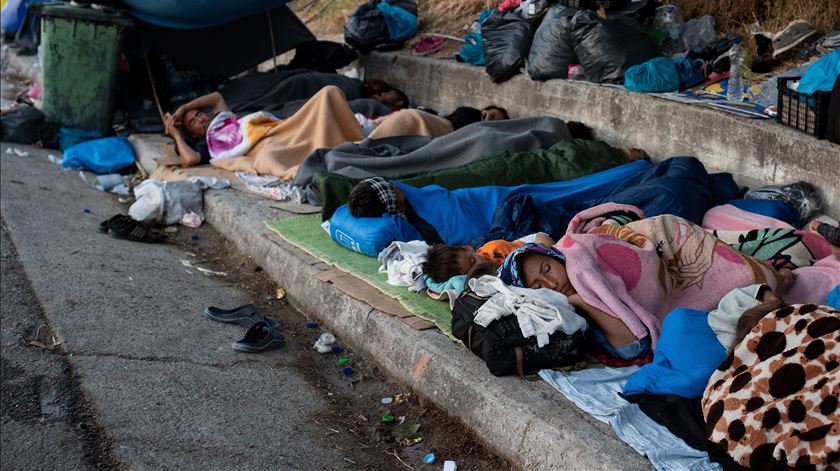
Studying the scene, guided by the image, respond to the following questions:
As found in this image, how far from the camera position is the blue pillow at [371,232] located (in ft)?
14.8

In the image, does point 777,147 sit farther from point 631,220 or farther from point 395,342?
point 395,342

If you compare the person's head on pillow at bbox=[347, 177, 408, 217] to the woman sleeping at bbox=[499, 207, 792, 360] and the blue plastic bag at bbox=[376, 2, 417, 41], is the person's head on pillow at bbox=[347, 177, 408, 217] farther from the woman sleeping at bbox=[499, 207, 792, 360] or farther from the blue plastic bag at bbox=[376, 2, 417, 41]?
the blue plastic bag at bbox=[376, 2, 417, 41]

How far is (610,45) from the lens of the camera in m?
6.19

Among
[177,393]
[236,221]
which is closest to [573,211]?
[236,221]

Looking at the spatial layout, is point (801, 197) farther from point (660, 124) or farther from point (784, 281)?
point (660, 124)

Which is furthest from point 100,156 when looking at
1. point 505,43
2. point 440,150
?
point 505,43

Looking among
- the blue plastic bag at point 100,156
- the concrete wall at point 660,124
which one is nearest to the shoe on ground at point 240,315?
the concrete wall at point 660,124

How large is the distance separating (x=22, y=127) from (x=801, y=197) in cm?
640

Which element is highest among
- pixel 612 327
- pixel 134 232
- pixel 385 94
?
pixel 612 327

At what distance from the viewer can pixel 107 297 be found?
4301 mm

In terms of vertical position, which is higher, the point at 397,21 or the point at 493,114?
the point at 397,21

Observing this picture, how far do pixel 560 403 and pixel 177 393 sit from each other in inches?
59.3

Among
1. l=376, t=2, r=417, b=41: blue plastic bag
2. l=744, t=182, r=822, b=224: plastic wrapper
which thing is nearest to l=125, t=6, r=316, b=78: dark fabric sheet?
l=376, t=2, r=417, b=41: blue plastic bag

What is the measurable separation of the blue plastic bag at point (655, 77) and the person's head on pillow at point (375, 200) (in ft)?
6.80
